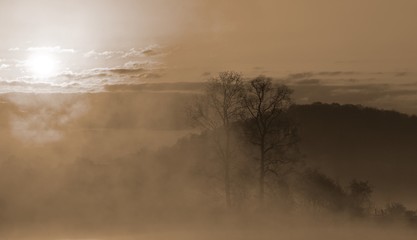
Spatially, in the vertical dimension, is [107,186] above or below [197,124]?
below

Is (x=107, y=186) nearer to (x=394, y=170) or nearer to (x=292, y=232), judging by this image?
(x=292, y=232)

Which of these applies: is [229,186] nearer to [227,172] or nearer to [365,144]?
[227,172]

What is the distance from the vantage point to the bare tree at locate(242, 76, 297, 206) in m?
35.0

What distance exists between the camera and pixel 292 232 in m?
33.0

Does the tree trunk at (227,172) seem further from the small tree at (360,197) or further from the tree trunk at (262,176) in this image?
the small tree at (360,197)

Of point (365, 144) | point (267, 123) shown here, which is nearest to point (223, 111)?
point (267, 123)

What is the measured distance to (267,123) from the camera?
3541cm

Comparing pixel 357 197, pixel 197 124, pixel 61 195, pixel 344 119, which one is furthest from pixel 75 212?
pixel 344 119

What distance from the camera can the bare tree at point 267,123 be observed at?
35.0m

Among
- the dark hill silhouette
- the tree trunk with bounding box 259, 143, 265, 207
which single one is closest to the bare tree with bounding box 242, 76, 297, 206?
the tree trunk with bounding box 259, 143, 265, 207

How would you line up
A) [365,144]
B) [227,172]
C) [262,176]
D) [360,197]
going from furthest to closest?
1. [365,144]
2. [360,197]
3. [227,172]
4. [262,176]

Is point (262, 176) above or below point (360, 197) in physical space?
above

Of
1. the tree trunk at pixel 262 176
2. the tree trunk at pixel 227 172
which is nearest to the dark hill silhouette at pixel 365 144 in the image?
the tree trunk at pixel 262 176

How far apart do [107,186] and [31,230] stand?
4803 mm
